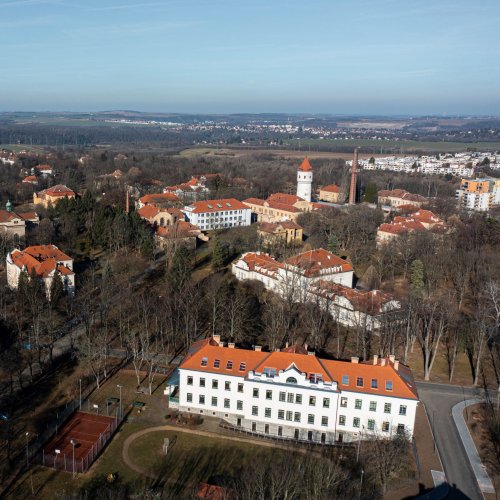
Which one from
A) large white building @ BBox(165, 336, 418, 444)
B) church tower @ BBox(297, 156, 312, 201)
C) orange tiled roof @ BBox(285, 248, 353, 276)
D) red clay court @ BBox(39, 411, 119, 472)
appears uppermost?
church tower @ BBox(297, 156, 312, 201)

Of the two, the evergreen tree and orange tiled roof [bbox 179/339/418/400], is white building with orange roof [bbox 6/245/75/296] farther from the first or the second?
the evergreen tree

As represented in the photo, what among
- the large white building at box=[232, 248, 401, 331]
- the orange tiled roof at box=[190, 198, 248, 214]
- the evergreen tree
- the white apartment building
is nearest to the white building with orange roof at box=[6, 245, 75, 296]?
the large white building at box=[232, 248, 401, 331]

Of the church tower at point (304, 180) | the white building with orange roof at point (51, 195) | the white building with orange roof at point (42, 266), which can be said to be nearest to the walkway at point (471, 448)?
the white building with orange roof at point (42, 266)

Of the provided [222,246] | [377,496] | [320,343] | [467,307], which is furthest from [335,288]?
[377,496]

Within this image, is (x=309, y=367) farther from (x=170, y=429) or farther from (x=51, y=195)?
(x=51, y=195)

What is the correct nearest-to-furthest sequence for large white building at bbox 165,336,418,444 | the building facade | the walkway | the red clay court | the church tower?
the walkway → the red clay court → large white building at bbox 165,336,418,444 → the church tower → the building facade

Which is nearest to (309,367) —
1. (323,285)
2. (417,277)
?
(323,285)

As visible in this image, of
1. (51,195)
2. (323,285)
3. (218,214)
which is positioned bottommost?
(323,285)
